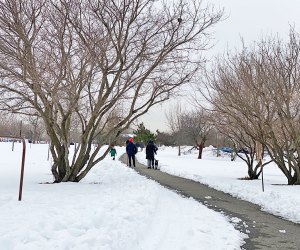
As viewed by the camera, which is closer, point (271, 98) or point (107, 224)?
point (107, 224)

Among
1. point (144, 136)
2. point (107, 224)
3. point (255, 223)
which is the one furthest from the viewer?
point (144, 136)

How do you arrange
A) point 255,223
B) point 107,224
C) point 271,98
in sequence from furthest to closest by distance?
point 271,98 → point 255,223 → point 107,224

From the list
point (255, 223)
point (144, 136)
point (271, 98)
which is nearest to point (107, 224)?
point (255, 223)

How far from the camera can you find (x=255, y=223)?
24.9 ft

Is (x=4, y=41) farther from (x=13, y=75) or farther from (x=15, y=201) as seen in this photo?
(x=15, y=201)

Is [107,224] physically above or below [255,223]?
above

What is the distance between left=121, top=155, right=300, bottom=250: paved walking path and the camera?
604 centimetres

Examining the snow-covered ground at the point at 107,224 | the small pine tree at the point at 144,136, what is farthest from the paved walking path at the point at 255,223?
the small pine tree at the point at 144,136

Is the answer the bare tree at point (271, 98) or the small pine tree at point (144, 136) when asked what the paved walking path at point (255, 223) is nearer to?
the bare tree at point (271, 98)

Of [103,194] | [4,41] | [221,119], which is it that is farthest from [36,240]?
[221,119]

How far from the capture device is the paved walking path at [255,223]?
6038 mm

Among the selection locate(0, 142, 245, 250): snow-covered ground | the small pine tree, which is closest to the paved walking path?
locate(0, 142, 245, 250): snow-covered ground

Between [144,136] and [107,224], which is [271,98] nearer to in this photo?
[107,224]

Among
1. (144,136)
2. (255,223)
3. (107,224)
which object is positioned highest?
(144,136)
